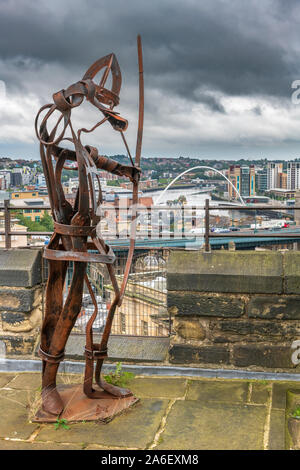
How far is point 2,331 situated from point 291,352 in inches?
107

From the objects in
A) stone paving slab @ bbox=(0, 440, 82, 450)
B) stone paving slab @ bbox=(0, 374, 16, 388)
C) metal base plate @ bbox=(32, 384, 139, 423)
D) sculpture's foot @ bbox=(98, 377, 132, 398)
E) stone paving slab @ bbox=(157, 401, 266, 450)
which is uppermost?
sculpture's foot @ bbox=(98, 377, 132, 398)

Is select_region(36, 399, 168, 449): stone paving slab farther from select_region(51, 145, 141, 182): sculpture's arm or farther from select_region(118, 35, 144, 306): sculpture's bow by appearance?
select_region(51, 145, 141, 182): sculpture's arm

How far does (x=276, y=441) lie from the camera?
3.12 m

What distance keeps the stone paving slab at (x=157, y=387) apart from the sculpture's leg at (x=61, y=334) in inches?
29.2

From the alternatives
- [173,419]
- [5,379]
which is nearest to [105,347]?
[173,419]

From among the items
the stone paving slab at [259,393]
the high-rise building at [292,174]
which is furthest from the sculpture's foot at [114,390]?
the high-rise building at [292,174]

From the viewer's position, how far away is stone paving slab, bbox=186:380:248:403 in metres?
3.82

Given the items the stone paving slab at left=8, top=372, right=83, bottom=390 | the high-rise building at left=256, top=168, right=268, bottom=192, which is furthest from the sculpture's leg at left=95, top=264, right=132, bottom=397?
the high-rise building at left=256, top=168, right=268, bottom=192

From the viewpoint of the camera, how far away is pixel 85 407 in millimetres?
3516

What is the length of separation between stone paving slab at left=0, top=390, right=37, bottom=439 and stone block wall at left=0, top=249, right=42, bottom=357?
0.76m

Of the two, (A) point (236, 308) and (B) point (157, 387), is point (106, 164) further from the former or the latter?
(B) point (157, 387)

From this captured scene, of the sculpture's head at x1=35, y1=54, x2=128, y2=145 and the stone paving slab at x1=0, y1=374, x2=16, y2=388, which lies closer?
the sculpture's head at x1=35, y1=54, x2=128, y2=145

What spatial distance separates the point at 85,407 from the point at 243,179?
106 ft

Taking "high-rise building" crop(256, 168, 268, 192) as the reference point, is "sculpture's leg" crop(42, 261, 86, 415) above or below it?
below
